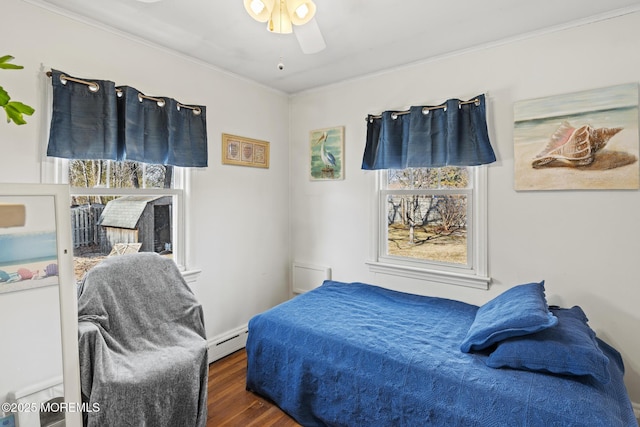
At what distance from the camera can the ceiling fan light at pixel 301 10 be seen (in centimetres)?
135

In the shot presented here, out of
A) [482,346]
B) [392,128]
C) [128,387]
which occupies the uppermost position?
[392,128]

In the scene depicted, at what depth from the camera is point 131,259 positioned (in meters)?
2.20

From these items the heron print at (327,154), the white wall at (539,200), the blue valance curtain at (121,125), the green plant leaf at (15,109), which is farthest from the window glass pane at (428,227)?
the green plant leaf at (15,109)

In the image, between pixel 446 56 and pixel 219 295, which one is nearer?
pixel 446 56

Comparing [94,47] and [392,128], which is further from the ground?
[94,47]

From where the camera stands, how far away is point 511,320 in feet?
5.64

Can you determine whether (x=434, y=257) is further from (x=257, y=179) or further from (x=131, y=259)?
(x=131, y=259)

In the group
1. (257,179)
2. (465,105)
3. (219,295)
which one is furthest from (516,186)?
(219,295)

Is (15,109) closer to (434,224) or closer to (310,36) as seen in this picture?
(310,36)

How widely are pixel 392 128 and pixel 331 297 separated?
5.04 feet

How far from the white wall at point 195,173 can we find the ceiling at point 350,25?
0.13m

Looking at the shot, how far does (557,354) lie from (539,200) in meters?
1.16

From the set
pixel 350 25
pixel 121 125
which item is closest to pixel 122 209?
pixel 121 125

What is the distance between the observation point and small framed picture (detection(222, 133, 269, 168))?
2994 millimetres
